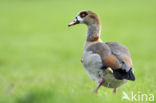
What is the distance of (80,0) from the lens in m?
52.5

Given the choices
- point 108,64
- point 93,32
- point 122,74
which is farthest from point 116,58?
point 93,32

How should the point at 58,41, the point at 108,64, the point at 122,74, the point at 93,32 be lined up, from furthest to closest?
1. the point at 58,41
2. the point at 93,32
3. the point at 108,64
4. the point at 122,74

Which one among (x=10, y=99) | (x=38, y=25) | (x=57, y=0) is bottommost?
(x=57, y=0)

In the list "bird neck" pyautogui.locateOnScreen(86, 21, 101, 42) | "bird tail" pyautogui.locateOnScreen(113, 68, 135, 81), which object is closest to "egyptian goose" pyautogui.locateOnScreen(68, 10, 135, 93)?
"bird tail" pyautogui.locateOnScreen(113, 68, 135, 81)

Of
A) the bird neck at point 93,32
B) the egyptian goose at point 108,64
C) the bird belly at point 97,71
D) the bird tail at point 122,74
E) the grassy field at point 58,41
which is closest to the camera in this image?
the bird tail at point 122,74

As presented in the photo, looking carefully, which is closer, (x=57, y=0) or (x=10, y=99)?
(x=10, y=99)

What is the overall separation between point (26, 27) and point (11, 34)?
2811mm

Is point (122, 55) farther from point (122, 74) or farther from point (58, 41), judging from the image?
point (58, 41)

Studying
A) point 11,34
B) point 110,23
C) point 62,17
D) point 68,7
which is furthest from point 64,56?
point 68,7

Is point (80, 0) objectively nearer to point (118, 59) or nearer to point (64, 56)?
point (64, 56)

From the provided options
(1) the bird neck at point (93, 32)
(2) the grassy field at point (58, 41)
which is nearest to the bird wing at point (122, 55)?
(1) the bird neck at point (93, 32)

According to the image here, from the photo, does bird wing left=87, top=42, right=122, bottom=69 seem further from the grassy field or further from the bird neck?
the grassy field

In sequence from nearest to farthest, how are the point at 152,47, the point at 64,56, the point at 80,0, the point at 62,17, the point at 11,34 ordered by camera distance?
the point at 64,56 < the point at 152,47 < the point at 11,34 < the point at 62,17 < the point at 80,0

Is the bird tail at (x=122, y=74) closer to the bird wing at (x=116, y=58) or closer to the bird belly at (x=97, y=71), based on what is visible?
the bird wing at (x=116, y=58)
